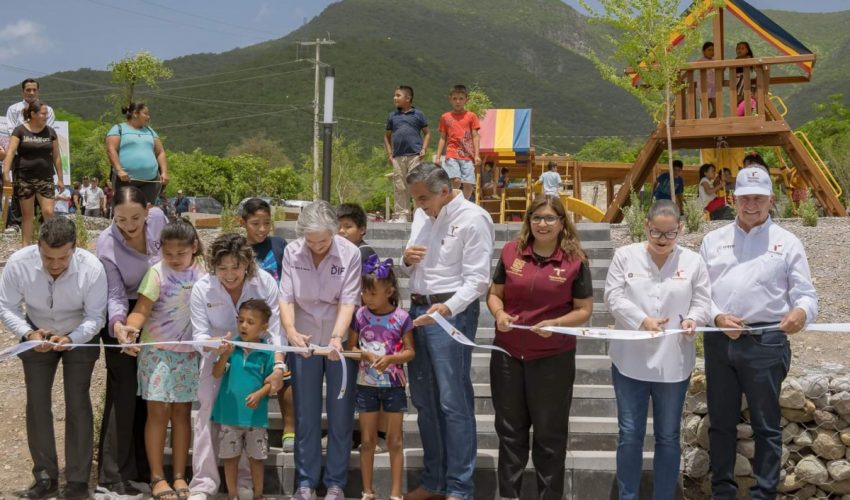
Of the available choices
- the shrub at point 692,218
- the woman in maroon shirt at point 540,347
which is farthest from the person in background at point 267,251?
the shrub at point 692,218

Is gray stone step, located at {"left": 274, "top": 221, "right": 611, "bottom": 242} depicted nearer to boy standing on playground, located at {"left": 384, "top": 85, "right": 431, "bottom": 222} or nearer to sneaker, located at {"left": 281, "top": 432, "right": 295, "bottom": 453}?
boy standing on playground, located at {"left": 384, "top": 85, "right": 431, "bottom": 222}

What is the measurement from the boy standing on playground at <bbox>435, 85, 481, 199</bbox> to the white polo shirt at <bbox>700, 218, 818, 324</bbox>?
5.81m

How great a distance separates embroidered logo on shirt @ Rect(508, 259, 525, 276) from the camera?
534cm

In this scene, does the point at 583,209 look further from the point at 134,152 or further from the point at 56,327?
the point at 56,327

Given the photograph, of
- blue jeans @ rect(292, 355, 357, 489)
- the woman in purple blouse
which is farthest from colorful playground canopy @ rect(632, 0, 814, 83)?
the woman in purple blouse

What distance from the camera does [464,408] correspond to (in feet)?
17.8

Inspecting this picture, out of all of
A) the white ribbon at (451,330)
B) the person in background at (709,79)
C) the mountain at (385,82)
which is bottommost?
the white ribbon at (451,330)

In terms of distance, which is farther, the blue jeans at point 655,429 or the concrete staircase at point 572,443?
the concrete staircase at point 572,443

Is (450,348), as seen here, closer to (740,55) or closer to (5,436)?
(5,436)

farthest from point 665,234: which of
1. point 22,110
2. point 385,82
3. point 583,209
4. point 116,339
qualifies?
point 385,82

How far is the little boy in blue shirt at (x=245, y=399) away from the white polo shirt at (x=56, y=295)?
869 millimetres

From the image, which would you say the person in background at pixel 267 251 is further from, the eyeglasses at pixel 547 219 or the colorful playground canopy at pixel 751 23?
the colorful playground canopy at pixel 751 23

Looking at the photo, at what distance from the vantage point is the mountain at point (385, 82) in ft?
328

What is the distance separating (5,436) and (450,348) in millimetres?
3957
